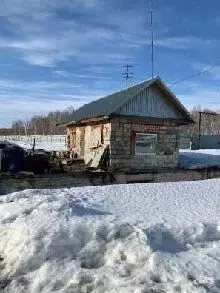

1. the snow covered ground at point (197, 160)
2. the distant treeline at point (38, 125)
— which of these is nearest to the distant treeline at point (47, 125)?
the distant treeline at point (38, 125)

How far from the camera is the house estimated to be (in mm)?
18359

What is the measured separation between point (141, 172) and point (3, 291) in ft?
41.6

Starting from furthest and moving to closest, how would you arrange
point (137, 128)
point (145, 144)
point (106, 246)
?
point (145, 144) < point (137, 128) < point (106, 246)

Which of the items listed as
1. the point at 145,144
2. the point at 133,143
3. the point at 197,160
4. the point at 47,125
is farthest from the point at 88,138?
the point at 47,125

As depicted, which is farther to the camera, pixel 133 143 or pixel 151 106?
pixel 151 106

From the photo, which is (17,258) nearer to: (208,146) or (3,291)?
(3,291)

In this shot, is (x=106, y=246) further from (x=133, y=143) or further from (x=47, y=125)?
(x=47, y=125)

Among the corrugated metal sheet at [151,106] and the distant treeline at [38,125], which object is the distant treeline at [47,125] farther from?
the corrugated metal sheet at [151,106]

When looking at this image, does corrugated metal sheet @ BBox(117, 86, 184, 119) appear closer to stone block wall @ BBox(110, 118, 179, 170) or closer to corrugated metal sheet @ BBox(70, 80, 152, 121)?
corrugated metal sheet @ BBox(70, 80, 152, 121)

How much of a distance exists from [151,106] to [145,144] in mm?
1730

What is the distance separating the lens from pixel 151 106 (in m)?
19.5

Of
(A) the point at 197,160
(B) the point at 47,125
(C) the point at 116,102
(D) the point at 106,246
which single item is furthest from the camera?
(B) the point at 47,125

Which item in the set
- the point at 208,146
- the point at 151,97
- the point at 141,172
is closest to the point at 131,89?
the point at 151,97

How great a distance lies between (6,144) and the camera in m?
17.3
